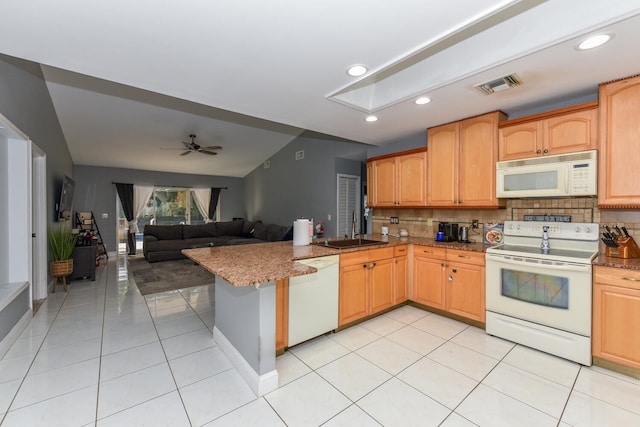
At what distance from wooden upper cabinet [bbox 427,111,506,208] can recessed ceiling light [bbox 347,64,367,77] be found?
5.27 ft

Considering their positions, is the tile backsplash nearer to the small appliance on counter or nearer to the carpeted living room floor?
the small appliance on counter

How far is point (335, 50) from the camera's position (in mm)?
1872

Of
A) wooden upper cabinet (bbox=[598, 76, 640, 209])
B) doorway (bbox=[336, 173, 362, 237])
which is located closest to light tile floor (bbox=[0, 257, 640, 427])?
wooden upper cabinet (bbox=[598, 76, 640, 209])

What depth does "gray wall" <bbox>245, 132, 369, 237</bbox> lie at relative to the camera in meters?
5.85

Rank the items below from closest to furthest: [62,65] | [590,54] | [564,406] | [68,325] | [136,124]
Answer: [564,406] → [590,54] → [62,65] → [68,325] → [136,124]

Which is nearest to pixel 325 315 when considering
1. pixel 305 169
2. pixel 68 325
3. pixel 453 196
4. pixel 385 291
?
pixel 385 291

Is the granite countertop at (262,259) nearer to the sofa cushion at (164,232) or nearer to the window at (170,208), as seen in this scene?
the sofa cushion at (164,232)

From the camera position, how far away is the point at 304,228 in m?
3.00

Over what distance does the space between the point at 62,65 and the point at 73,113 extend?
11.2 ft

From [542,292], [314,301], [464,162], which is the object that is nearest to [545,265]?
[542,292]

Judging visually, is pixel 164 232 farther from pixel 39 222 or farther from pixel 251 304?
pixel 251 304

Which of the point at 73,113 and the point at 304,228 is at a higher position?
the point at 73,113

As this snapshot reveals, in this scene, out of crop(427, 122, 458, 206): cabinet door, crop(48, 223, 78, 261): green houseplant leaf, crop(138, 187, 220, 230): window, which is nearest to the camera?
crop(427, 122, 458, 206): cabinet door

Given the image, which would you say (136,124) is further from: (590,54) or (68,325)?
(590,54)
